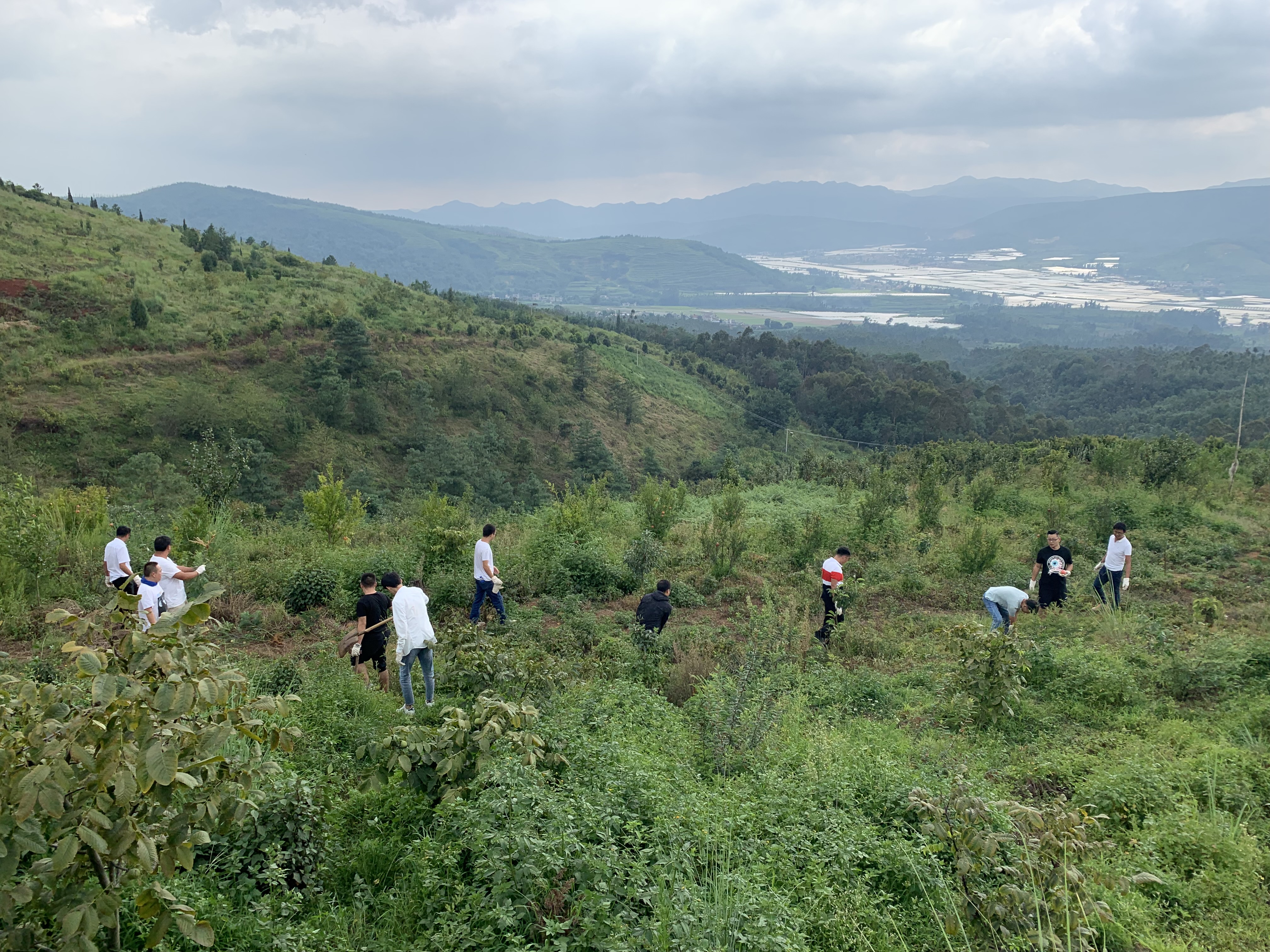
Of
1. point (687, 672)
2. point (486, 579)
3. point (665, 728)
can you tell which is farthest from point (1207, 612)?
point (486, 579)

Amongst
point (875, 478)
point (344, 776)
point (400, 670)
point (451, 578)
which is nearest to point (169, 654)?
point (344, 776)

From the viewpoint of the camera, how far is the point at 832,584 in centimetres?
930

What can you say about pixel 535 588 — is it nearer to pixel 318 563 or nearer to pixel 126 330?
pixel 318 563

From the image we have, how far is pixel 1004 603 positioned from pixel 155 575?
959 centimetres

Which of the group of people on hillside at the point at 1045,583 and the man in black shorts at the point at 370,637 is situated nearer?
the man in black shorts at the point at 370,637

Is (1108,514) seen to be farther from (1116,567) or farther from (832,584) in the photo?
(832,584)

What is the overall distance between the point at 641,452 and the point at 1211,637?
4168cm

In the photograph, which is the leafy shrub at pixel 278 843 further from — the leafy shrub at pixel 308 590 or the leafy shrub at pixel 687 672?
the leafy shrub at pixel 308 590

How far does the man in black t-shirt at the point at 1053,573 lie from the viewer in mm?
9539

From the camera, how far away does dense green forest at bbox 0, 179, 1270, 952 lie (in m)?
2.60

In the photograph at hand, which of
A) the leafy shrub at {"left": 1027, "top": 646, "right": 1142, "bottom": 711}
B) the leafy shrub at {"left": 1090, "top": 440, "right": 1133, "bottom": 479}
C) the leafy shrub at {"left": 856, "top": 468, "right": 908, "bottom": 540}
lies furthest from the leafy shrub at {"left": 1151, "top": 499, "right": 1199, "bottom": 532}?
the leafy shrub at {"left": 1027, "top": 646, "right": 1142, "bottom": 711}

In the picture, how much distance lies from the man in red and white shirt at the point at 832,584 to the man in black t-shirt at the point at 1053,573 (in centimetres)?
281

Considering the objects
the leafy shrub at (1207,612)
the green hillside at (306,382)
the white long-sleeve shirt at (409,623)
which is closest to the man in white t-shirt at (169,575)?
the white long-sleeve shirt at (409,623)

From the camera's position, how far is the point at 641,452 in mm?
49438
